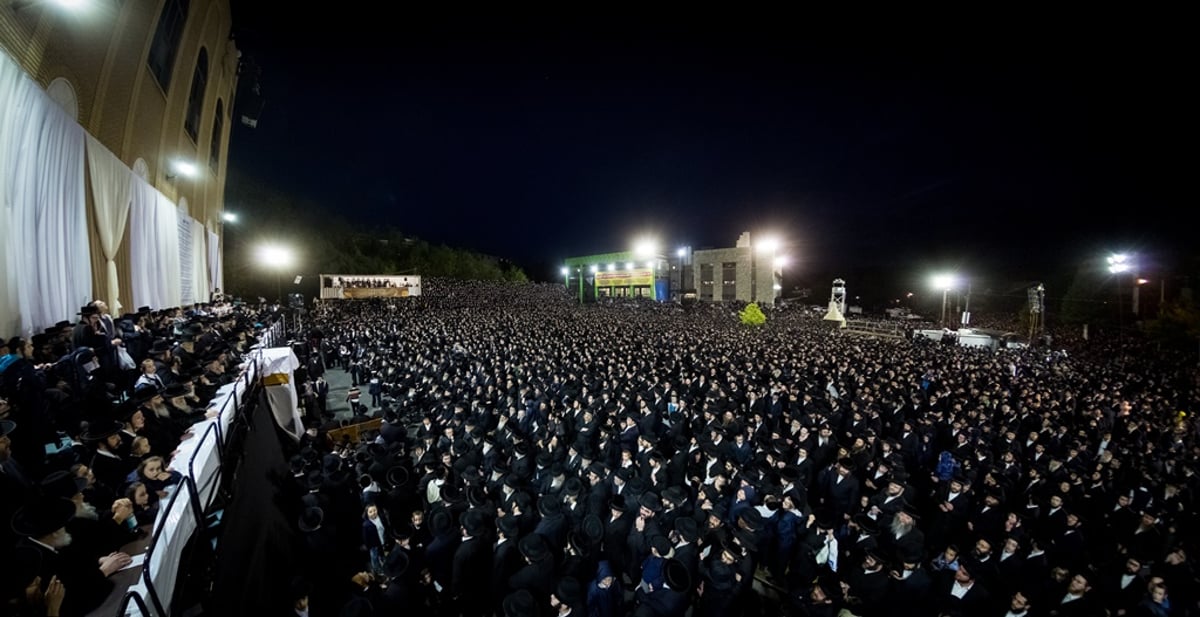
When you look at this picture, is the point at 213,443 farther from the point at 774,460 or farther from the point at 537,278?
the point at 537,278

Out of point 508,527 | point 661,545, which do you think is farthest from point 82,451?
point 661,545

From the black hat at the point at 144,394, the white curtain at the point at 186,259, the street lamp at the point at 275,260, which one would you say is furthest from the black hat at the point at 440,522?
the street lamp at the point at 275,260

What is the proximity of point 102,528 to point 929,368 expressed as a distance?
19.5 m

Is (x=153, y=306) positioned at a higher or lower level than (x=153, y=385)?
higher

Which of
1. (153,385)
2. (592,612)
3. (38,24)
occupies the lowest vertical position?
(592,612)

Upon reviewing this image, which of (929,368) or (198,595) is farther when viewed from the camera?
(929,368)

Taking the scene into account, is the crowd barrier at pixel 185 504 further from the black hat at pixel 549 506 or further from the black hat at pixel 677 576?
the black hat at pixel 677 576

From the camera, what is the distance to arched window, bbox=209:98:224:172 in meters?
19.2

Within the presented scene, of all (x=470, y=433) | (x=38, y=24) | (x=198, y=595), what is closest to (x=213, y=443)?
(x=198, y=595)

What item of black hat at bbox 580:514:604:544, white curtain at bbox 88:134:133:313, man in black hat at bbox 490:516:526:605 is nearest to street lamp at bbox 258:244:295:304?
white curtain at bbox 88:134:133:313

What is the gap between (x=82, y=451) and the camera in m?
3.71

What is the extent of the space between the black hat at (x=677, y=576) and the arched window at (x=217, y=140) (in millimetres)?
24605

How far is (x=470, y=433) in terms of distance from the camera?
318 inches

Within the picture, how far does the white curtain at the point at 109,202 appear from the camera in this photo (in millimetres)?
8328
